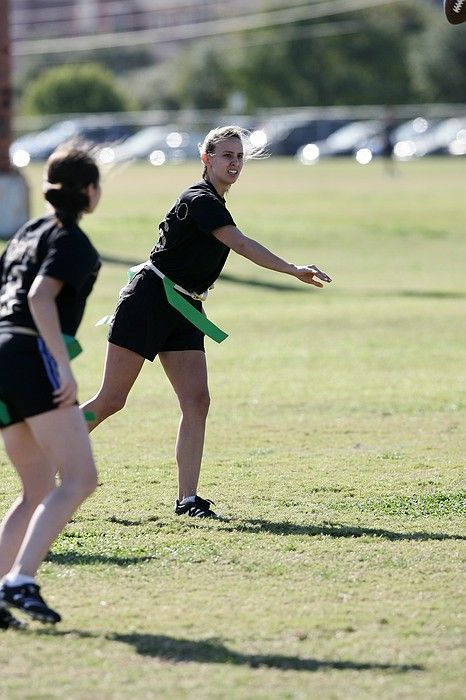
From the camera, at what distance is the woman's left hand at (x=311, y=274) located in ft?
22.7

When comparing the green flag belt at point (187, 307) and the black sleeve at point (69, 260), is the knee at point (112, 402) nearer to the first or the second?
the green flag belt at point (187, 307)

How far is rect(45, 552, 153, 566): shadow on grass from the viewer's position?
256 inches

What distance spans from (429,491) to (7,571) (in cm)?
324

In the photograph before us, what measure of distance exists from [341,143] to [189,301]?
56.8m

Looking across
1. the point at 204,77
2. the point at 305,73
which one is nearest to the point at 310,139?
the point at 305,73

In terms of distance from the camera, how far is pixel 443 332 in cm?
1620

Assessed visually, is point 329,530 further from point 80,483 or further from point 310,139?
point 310,139

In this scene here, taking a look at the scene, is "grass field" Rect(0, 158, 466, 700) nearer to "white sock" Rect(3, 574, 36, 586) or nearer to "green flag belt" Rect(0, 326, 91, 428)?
"white sock" Rect(3, 574, 36, 586)

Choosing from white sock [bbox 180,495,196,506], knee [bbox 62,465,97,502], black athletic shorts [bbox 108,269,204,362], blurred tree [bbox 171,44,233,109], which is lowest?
white sock [bbox 180,495,196,506]

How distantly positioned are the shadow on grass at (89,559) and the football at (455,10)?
11.5ft

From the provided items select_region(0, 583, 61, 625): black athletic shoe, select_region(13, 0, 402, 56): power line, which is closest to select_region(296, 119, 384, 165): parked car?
select_region(13, 0, 402, 56): power line

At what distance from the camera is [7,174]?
1029 inches

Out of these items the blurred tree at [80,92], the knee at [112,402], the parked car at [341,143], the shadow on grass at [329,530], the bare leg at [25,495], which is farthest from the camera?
the blurred tree at [80,92]

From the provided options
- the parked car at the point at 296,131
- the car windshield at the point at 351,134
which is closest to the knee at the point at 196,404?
the car windshield at the point at 351,134
